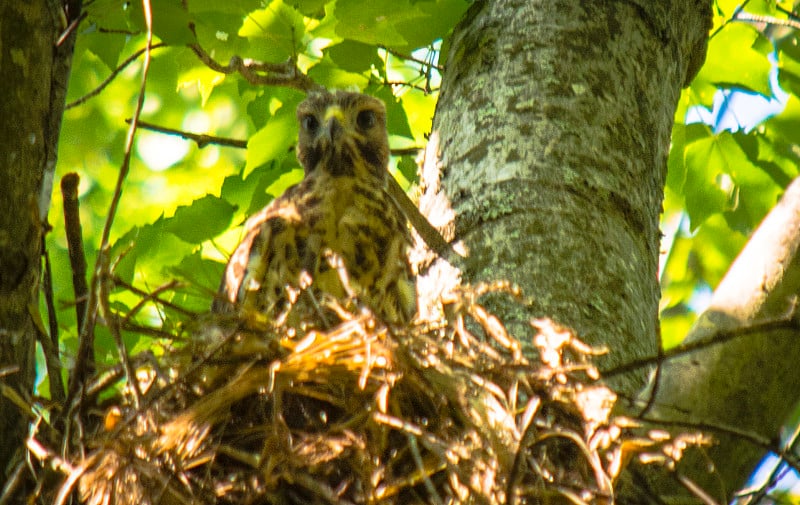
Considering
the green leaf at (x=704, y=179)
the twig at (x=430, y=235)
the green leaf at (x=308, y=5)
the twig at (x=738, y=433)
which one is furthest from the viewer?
the green leaf at (x=704, y=179)

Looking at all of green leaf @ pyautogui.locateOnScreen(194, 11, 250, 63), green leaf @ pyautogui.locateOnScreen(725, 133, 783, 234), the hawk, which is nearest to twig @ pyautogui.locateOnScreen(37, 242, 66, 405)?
the hawk

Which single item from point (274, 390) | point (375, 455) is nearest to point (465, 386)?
point (375, 455)

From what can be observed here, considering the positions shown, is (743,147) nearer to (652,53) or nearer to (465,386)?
(652,53)

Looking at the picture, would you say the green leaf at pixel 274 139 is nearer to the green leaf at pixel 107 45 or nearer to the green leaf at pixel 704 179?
the green leaf at pixel 107 45

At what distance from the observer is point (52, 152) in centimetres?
219

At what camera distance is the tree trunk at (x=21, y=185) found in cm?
197

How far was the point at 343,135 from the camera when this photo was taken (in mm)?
3625

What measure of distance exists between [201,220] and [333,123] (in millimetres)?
575

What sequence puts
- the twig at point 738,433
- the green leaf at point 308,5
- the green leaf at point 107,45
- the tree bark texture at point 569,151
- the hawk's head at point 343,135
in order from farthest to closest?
1. the hawk's head at point 343,135
2. the green leaf at point 107,45
3. the green leaf at point 308,5
4. the tree bark texture at point 569,151
5. the twig at point 738,433

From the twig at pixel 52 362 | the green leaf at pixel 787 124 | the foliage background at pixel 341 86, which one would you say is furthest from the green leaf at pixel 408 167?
the twig at pixel 52 362

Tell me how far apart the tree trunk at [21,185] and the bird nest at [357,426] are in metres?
0.14

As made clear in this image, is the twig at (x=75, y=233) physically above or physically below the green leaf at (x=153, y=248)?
above

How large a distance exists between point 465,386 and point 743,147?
6.78 ft

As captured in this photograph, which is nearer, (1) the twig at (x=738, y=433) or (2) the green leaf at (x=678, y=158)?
(1) the twig at (x=738, y=433)
